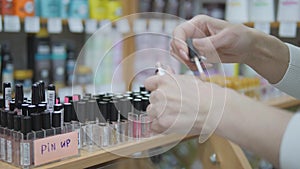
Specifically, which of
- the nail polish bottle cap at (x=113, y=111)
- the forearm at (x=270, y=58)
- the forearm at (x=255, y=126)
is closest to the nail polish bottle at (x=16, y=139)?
the nail polish bottle cap at (x=113, y=111)

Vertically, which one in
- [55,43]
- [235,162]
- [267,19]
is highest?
[267,19]

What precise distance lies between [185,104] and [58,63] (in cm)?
171

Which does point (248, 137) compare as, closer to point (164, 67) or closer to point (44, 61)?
point (164, 67)

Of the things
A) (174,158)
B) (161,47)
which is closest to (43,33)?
(174,158)

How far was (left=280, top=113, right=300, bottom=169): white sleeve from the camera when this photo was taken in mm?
615

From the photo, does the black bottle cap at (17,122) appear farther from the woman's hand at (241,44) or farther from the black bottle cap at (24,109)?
the woman's hand at (241,44)

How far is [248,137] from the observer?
25.9 inches

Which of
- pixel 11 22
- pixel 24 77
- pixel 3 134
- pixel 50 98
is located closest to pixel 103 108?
pixel 50 98

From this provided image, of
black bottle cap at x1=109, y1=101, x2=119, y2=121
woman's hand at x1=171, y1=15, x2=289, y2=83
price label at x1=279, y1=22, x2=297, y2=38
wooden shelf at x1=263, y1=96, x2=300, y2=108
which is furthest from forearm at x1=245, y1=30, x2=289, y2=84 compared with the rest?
price label at x1=279, y1=22, x2=297, y2=38

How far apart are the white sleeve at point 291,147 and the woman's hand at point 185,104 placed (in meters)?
0.11

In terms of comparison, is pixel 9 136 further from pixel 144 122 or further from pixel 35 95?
pixel 144 122

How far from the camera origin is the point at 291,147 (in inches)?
24.5

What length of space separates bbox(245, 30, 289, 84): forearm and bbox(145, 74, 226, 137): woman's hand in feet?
1.57

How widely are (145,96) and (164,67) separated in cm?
26
